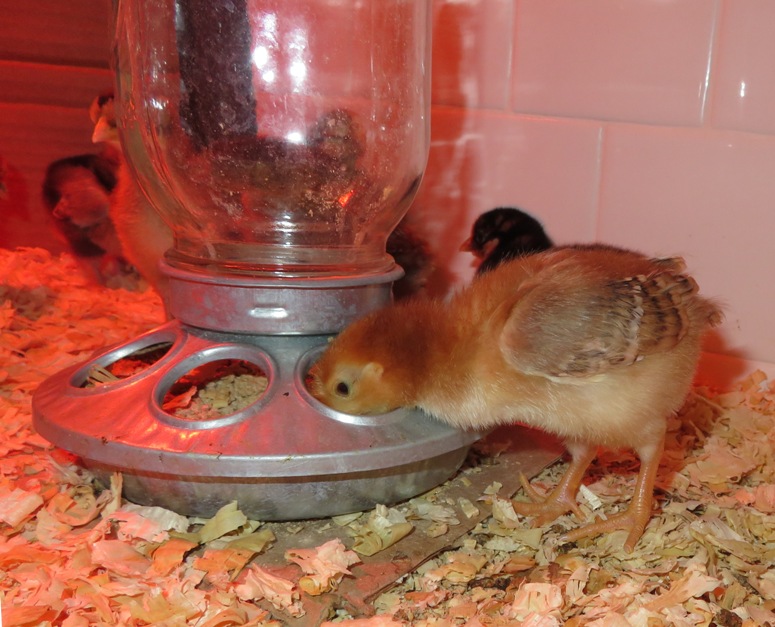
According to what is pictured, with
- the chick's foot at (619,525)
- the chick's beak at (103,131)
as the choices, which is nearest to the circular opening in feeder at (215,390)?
the chick's foot at (619,525)

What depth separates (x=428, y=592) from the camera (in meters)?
1.29

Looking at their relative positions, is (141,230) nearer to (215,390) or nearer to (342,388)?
(215,390)

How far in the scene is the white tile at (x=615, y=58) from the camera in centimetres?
202

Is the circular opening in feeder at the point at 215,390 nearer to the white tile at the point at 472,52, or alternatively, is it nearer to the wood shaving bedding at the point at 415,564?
the wood shaving bedding at the point at 415,564

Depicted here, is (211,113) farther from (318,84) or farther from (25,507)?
(25,507)

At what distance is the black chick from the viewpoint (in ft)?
7.32

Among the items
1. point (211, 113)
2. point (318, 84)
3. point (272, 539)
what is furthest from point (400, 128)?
point (272, 539)

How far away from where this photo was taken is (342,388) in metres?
1.45

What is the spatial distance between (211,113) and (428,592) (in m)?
1.11

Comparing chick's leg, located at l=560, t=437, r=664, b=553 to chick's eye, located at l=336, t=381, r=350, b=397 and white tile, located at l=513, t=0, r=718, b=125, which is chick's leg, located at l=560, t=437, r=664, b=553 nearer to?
chick's eye, located at l=336, t=381, r=350, b=397

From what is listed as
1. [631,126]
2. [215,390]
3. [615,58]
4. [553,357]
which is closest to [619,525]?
[553,357]

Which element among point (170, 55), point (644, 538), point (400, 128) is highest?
point (170, 55)

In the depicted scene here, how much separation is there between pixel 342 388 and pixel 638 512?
617 millimetres

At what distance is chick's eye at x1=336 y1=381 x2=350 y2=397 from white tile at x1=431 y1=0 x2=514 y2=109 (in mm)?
1205
